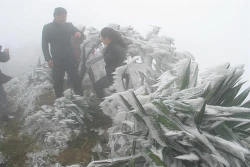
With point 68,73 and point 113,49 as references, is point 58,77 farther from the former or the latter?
point 113,49

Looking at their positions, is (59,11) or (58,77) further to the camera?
(58,77)

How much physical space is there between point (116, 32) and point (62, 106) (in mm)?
1425

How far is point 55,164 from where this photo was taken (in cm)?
353

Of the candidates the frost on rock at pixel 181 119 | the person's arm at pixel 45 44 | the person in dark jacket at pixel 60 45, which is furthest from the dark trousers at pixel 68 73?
the frost on rock at pixel 181 119

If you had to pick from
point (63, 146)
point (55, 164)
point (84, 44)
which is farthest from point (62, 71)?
point (55, 164)

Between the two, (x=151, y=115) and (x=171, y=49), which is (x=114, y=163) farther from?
(x=171, y=49)

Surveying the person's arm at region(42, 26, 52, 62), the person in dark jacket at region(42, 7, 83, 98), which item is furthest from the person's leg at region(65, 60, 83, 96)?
the person's arm at region(42, 26, 52, 62)

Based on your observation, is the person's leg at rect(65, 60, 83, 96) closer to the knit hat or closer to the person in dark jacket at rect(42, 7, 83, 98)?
the person in dark jacket at rect(42, 7, 83, 98)

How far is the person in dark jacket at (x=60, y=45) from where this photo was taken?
199 inches

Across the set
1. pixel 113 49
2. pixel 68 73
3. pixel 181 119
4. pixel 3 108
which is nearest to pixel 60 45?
pixel 68 73

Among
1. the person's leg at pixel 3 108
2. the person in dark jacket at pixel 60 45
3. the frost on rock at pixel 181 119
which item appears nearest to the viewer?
the frost on rock at pixel 181 119

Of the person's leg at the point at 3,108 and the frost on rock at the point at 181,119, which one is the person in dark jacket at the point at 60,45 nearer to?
the person's leg at the point at 3,108

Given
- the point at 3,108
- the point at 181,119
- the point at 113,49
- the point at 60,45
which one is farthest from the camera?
the point at 60,45

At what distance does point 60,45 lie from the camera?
5102 mm
